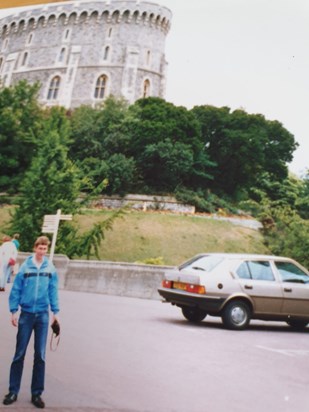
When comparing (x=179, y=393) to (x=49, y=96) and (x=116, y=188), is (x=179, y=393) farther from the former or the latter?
(x=49, y=96)

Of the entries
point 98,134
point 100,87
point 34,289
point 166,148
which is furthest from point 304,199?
point 100,87

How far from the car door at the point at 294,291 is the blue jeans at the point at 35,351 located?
567cm

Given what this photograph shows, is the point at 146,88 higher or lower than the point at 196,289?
higher

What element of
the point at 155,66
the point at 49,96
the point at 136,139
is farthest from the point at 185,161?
the point at 49,96

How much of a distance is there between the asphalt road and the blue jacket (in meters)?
0.71

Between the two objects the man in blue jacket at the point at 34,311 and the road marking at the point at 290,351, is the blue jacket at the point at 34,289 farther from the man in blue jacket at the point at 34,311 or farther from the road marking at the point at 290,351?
the road marking at the point at 290,351

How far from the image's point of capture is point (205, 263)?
8125mm

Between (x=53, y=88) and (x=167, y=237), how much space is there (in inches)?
1358

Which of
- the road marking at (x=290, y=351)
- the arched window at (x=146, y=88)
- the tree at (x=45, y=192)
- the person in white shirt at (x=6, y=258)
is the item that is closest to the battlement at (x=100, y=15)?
the arched window at (x=146, y=88)

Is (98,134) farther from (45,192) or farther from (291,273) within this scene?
(291,273)

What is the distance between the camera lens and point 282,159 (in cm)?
4366

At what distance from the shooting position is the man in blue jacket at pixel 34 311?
321cm

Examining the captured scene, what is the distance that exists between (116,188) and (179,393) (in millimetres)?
30825

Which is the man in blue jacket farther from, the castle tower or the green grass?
the castle tower
